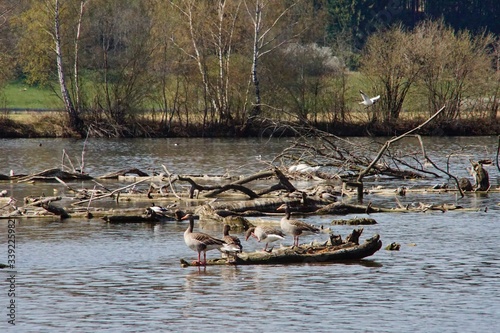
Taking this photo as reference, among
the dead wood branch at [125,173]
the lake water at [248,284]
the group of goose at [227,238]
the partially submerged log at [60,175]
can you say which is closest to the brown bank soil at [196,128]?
the dead wood branch at [125,173]

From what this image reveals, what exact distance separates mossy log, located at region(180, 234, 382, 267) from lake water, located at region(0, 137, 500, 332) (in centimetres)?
19

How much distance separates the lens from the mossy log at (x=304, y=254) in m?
19.0

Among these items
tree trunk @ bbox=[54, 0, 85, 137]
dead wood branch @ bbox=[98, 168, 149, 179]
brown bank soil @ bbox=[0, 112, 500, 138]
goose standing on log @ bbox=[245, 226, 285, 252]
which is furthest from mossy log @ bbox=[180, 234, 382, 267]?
brown bank soil @ bbox=[0, 112, 500, 138]

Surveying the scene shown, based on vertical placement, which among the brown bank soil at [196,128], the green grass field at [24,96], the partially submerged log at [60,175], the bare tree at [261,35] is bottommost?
the partially submerged log at [60,175]

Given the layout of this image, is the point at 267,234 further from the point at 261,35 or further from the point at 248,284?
the point at 261,35

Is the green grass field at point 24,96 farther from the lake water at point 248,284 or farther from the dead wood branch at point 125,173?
the lake water at point 248,284

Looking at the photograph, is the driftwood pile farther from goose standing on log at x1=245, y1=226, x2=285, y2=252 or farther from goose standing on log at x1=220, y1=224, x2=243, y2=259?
goose standing on log at x1=220, y1=224, x2=243, y2=259

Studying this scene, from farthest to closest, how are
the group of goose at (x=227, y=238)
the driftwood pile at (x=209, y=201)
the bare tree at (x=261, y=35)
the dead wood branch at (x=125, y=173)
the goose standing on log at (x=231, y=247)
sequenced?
1. the bare tree at (x=261, y=35)
2. the dead wood branch at (x=125, y=173)
3. the driftwood pile at (x=209, y=201)
4. the goose standing on log at (x=231, y=247)
5. the group of goose at (x=227, y=238)

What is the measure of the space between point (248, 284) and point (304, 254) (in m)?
1.99

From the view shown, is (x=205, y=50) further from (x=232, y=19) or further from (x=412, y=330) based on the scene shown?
(x=412, y=330)

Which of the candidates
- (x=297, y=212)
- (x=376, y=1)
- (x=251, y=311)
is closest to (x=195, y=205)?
(x=297, y=212)

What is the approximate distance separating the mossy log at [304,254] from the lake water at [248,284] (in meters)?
0.19

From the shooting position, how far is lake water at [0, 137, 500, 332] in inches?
601

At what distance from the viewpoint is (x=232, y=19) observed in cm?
6297
